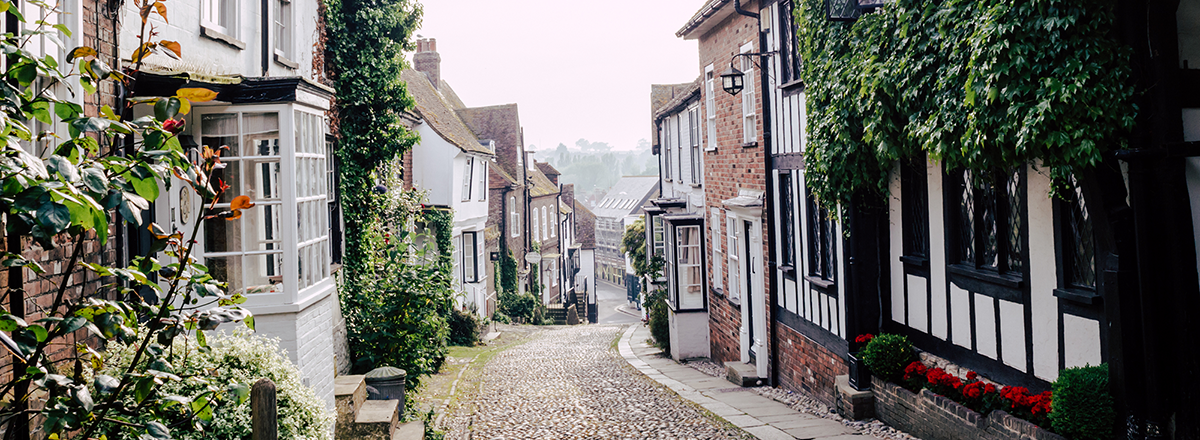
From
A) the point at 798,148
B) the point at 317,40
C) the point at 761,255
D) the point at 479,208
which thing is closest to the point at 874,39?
the point at 798,148

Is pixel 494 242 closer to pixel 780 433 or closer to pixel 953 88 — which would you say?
pixel 780 433

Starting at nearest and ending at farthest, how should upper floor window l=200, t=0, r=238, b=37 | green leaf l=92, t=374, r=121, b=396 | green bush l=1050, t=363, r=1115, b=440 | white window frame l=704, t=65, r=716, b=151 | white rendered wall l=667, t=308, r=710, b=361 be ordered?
green leaf l=92, t=374, r=121, b=396 → green bush l=1050, t=363, r=1115, b=440 → upper floor window l=200, t=0, r=238, b=37 → white window frame l=704, t=65, r=716, b=151 → white rendered wall l=667, t=308, r=710, b=361

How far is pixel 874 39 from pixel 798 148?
11.0 feet

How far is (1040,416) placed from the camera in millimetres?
5906

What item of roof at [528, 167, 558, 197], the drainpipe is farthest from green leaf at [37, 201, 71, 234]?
roof at [528, 167, 558, 197]

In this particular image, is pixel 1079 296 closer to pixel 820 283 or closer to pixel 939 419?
pixel 939 419

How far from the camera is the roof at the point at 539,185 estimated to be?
38281 millimetres

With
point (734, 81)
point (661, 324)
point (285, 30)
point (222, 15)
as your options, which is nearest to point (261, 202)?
point (222, 15)

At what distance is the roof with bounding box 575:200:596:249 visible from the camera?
57275mm

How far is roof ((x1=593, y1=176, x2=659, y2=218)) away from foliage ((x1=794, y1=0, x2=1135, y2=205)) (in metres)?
→ 61.9

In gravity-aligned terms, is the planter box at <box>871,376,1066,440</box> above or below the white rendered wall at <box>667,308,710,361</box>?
above

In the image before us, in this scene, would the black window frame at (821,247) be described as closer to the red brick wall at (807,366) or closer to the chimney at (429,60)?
the red brick wall at (807,366)

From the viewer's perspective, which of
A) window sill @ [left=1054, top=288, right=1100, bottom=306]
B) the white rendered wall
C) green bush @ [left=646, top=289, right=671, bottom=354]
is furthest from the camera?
green bush @ [left=646, top=289, right=671, bottom=354]

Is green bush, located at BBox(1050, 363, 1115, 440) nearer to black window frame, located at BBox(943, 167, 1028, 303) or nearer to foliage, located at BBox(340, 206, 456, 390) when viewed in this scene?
black window frame, located at BBox(943, 167, 1028, 303)
